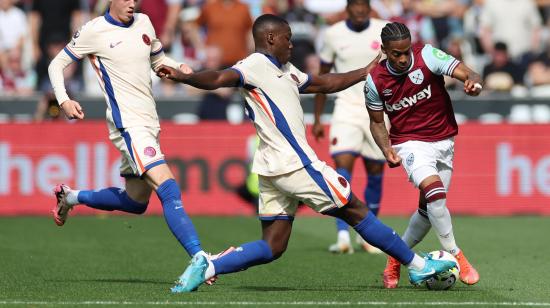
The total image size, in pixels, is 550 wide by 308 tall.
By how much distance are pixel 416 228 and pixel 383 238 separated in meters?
1.19

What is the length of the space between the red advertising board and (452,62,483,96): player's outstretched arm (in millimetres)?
8633

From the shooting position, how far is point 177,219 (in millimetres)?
10234

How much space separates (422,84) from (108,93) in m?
2.63

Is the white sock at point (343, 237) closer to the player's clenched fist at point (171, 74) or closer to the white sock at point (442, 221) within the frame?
the white sock at point (442, 221)

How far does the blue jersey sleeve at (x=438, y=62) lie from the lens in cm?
1017

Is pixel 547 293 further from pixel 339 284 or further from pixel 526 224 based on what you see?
pixel 526 224

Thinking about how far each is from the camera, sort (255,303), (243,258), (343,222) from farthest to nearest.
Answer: (343,222) < (243,258) < (255,303)

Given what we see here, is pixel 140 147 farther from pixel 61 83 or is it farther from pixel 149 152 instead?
pixel 61 83

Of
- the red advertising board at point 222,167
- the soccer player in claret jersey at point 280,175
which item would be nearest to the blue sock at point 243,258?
the soccer player in claret jersey at point 280,175

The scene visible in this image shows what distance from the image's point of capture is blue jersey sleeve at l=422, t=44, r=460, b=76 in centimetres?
1017

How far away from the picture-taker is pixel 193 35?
22.5 meters

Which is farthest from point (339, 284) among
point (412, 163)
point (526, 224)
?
point (526, 224)

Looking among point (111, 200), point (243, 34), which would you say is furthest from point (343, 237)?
point (243, 34)

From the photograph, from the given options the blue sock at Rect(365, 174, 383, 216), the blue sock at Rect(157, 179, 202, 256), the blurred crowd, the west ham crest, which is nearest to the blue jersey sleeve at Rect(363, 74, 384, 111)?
the west ham crest
